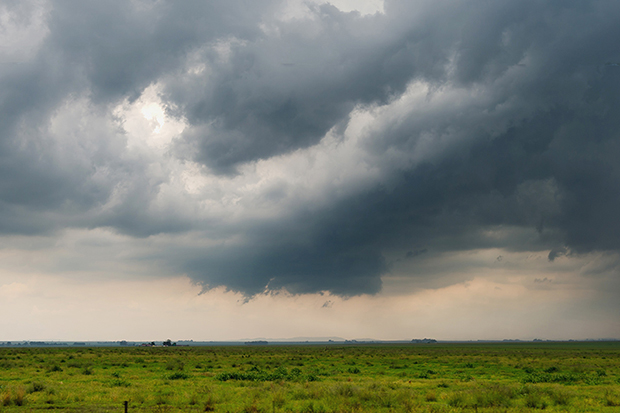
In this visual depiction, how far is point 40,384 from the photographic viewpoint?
31.0 m

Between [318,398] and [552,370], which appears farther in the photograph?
[552,370]

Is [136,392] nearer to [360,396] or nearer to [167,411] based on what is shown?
[167,411]

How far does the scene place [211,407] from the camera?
936 inches

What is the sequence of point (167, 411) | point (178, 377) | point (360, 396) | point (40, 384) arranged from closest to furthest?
1. point (167, 411)
2. point (360, 396)
3. point (40, 384)
4. point (178, 377)

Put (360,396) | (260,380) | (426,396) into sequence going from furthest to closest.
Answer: (260,380), (426,396), (360,396)

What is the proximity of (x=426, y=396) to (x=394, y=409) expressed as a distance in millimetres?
6105

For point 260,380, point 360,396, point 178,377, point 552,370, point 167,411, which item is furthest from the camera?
point 552,370

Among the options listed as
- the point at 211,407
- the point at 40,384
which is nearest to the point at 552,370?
the point at 211,407

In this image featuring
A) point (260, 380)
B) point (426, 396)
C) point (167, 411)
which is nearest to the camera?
point (167, 411)

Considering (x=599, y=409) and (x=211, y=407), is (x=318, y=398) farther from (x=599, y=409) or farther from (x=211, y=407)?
(x=599, y=409)

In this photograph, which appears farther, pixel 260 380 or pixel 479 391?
pixel 260 380

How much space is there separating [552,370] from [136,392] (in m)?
49.8

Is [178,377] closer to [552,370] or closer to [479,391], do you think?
[479,391]

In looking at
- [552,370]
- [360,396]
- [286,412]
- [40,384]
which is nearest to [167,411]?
[286,412]
